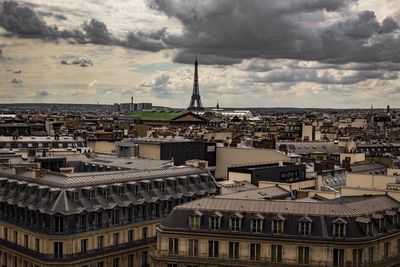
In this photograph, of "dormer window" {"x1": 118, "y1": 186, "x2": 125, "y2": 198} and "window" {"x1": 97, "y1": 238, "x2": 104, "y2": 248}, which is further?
"dormer window" {"x1": 118, "y1": 186, "x2": 125, "y2": 198}

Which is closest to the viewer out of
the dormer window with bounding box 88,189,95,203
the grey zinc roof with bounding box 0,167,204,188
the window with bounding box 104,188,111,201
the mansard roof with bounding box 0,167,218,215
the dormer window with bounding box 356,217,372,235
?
the dormer window with bounding box 356,217,372,235

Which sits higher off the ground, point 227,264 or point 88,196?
point 88,196

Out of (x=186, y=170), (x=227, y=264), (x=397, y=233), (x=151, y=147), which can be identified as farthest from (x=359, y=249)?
(x=151, y=147)

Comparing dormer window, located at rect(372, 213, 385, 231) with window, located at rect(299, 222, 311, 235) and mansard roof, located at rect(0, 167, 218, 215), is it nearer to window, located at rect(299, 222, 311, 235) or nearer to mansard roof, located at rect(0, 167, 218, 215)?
window, located at rect(299, 222, 311, 235)

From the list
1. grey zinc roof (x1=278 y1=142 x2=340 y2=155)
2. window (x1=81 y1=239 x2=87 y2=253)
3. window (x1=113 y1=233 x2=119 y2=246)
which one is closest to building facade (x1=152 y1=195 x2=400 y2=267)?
window (x1=81 y1=239 x2=87 y2=253)

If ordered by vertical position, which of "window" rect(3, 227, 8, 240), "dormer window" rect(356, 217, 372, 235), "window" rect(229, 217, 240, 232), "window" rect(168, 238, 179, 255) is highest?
"dormer window" rect(356, 217, 372, 235)

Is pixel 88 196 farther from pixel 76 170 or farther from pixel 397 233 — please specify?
pixel 397 233

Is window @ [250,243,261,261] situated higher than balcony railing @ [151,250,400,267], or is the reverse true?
window @ [250,243,261,261]
